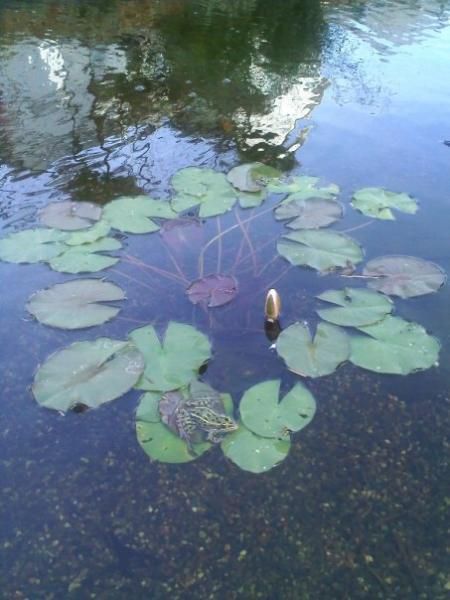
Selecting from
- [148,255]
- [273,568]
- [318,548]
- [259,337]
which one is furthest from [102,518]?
[148,255]

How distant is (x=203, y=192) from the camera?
3.68 metres

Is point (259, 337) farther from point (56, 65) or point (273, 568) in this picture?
point (56, 65)

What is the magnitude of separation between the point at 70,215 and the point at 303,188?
4.89ft

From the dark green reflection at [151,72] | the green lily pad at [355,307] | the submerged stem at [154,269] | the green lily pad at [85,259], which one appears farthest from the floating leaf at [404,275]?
the dark green reflection at [151,72]

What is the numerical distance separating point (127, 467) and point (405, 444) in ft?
3.68

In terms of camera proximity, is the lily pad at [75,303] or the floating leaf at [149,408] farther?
the lily pad at [75,303]

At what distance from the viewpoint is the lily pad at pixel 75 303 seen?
2760mm

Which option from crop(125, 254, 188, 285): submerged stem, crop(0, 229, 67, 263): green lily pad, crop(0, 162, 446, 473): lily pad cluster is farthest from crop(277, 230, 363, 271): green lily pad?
crop(0, 229, 67, 263): green lily pad

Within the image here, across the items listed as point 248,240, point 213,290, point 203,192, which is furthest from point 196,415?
point 203,192

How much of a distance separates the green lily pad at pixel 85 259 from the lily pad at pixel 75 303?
12 centimetres

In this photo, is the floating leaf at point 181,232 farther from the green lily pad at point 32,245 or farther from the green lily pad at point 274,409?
the green lily pad at point 274,409

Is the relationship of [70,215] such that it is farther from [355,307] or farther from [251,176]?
[355,307]

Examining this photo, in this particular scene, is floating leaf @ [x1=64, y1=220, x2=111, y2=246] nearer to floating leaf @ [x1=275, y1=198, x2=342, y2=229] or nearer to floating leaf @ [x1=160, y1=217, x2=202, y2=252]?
floating leaf @ [x1=160, y1=217, x2=202, y2=252]

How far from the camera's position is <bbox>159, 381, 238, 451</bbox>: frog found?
2.24 m
